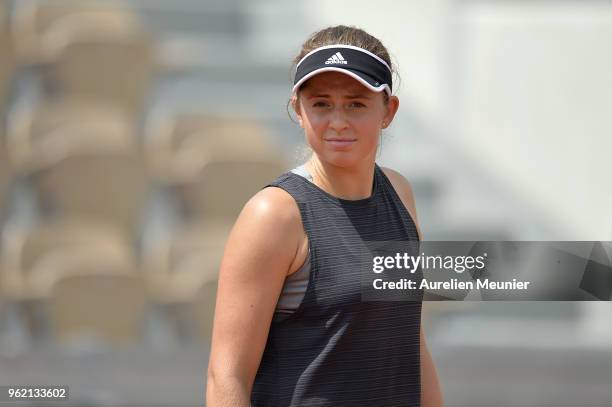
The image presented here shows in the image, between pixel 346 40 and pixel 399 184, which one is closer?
pixel 346 40

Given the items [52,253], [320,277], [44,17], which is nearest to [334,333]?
[320,277]

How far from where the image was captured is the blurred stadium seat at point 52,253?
3.34 m

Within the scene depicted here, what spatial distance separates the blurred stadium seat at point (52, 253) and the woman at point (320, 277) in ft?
7.36

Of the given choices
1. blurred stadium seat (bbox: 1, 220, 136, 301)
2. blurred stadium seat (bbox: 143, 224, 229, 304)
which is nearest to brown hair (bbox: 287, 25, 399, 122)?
blurred stadium seat (bbox: 143, 224, 229, 304)

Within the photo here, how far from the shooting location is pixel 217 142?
3.90 m

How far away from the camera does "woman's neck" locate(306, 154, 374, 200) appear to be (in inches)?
49.5

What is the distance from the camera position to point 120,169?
12.1ft

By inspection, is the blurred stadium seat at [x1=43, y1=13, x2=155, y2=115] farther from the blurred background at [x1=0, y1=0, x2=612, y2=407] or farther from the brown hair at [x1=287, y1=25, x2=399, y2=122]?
the brown hair at [x1=287, y1=25, x2=399, y2=122]

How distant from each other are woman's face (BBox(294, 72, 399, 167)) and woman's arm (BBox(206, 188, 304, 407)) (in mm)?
89

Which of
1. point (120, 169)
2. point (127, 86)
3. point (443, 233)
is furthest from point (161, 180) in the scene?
point (443, 233)

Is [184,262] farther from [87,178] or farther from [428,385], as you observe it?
[428,385]

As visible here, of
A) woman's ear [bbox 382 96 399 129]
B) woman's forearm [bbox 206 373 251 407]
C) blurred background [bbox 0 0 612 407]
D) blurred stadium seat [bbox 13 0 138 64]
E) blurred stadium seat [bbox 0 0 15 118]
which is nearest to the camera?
woman's forearm [bbox 206 373 251 407]

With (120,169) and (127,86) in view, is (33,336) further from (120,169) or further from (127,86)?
(127,86)

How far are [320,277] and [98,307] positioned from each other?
7.51ft
